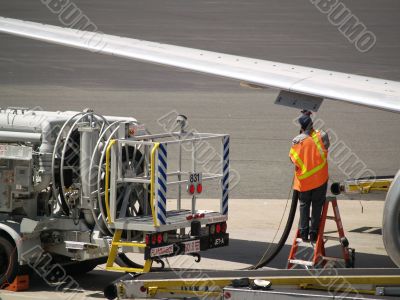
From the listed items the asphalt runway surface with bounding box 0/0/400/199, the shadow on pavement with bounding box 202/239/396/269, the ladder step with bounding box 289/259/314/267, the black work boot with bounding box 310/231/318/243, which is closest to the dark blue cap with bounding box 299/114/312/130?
the black work boot with bounding box 310/231/318/243

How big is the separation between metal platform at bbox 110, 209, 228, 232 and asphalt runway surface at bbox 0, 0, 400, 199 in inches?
262

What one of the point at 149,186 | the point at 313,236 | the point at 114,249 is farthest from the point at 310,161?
the point at 114,249

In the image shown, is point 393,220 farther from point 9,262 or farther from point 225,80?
point 225,80

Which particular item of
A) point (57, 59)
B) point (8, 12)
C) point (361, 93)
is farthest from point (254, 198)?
point (8, 12)

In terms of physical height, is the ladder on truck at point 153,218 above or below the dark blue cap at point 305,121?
below

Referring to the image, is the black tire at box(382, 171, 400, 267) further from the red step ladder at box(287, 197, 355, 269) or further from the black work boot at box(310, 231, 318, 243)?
the black work boot at box(310, 231, 318, 243)

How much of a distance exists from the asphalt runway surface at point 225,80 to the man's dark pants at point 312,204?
19.5 feet

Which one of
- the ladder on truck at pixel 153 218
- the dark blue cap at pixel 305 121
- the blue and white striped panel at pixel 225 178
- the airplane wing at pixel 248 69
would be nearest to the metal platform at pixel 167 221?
the ladder on truck at pixel 153 218

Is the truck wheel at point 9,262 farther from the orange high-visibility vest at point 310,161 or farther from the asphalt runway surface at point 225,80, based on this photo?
the asphalt runway surface at point 225,80

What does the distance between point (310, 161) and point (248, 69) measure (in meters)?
1.55

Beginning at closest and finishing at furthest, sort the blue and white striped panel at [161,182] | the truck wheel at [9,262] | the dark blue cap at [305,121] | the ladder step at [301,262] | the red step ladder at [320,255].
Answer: the blue and white striped panel at [161,182] < the truck wheel at [9,262] < the ladder step at [301,262] < the red step ladder at [320,255] < the dark blue cap at [305,121]

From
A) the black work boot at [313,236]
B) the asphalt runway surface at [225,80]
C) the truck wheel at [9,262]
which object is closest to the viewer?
the truck wheel at [9,262]

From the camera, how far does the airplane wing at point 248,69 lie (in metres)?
10.7

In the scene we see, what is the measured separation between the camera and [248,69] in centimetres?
1314
